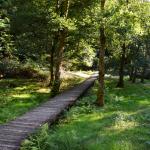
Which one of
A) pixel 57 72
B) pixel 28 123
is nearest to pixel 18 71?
pixel 57 72

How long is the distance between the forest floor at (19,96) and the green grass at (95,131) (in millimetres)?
2966

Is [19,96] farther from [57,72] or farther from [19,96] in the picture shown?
[57,72]

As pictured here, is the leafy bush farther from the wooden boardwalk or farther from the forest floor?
the wooden boardwalk

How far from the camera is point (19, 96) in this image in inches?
1110

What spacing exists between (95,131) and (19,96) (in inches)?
470

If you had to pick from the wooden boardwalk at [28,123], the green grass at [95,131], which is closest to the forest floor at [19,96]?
the wooden boardwalk at [28,123]

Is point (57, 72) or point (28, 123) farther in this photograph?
point (57, 72)

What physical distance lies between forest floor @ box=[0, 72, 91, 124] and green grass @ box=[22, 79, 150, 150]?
2.97 m

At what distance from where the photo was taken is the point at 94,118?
2062cm

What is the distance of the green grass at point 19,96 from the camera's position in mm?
21948

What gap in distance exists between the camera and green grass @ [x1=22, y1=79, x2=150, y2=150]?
14.7 meters

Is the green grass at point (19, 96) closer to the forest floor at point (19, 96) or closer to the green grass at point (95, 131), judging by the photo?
the forest floor at point (19, 96)

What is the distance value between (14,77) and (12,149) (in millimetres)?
25721

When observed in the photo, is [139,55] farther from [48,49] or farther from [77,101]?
[77,101]
